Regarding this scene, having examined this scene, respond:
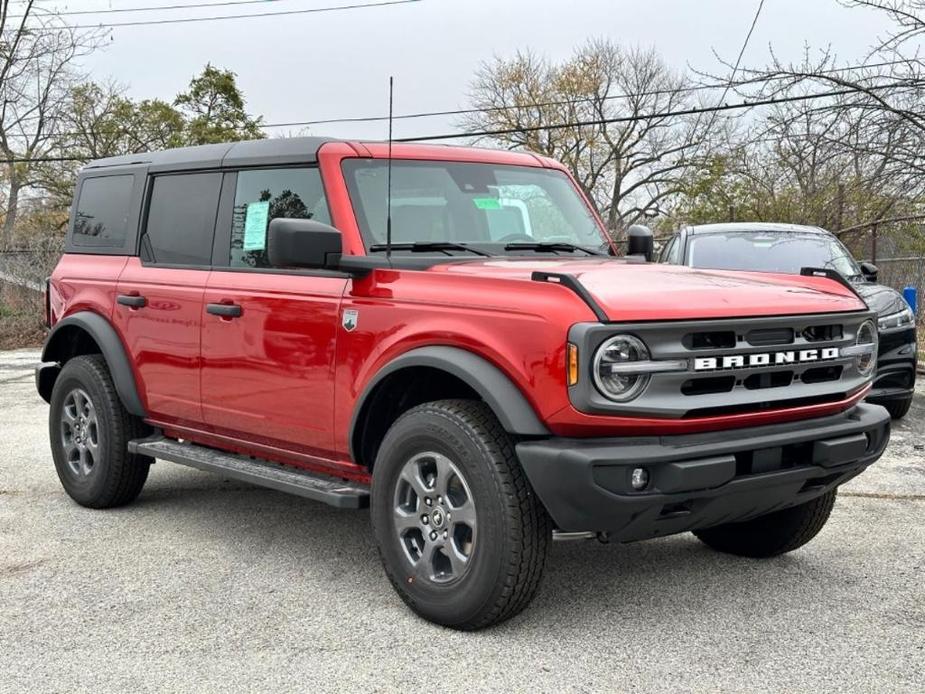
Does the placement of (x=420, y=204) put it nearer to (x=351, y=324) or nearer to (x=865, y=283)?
(x=351, y=324)

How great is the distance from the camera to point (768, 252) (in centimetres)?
871

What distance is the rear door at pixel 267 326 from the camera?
450cm

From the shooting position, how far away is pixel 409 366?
13.1ft

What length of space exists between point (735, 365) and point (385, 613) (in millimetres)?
1719

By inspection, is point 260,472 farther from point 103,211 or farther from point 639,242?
point 639,242

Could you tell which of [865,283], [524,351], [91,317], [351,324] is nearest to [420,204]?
[351,324]

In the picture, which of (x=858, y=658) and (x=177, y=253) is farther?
(x=177, y=253)

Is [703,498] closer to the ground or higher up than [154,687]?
higher up

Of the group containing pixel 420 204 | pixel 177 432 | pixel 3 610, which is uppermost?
pixel 420 204

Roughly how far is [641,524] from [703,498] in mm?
238

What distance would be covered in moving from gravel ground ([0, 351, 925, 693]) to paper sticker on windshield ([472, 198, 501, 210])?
68.6 inches

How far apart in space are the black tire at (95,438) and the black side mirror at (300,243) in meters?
2.08

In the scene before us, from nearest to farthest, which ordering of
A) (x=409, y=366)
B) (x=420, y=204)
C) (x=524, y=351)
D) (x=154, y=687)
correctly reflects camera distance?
(x=154, y=687)
(x=524, y=351)
(x=409, y=366)
(x=420, y=204)

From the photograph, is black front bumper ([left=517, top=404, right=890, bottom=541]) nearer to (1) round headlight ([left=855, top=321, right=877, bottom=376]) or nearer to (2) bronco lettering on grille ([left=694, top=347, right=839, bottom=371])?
(2) bronco lettering on grille ([left=694, top=347, right=839, bottom=371])
